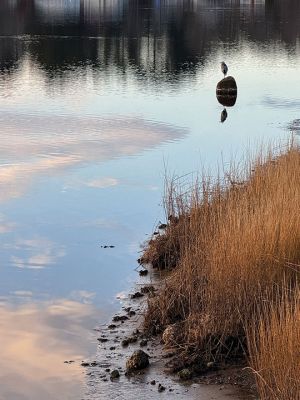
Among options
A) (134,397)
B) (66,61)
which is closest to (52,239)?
(134,397)

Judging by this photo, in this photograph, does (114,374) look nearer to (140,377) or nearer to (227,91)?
(140,377)

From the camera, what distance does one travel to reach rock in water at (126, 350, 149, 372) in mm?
7445

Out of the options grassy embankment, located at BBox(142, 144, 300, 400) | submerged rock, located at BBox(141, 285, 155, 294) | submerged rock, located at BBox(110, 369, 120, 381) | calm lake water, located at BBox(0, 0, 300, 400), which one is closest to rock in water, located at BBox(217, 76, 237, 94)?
calm lake water, located at BBox(0, 0, 300, 400)

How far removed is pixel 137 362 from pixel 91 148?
11336mm

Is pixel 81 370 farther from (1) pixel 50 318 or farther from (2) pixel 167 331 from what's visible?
(1) pixel 50 318

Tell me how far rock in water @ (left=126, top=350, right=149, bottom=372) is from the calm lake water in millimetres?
379

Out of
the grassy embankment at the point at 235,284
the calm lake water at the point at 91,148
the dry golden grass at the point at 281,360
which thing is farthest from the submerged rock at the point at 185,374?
the dry golden grass at the point at 281,360

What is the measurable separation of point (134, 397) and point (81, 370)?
2.81 ft

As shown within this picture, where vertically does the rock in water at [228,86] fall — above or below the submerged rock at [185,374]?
above

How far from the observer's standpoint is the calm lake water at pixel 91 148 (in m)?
9.03

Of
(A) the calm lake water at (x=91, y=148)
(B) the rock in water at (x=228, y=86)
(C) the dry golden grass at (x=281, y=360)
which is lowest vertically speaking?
(A) the calm lake water at (x=91, y=148)

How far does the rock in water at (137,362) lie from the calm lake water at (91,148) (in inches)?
14.9

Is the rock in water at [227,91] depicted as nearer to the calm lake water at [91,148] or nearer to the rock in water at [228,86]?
the rock in water at [228,86]

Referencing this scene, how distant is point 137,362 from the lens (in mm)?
7445
